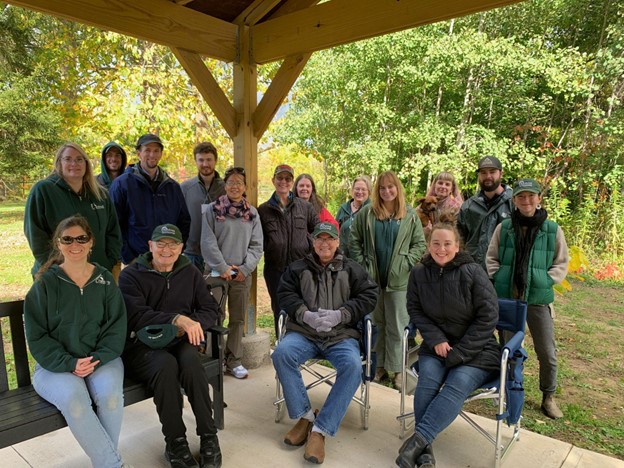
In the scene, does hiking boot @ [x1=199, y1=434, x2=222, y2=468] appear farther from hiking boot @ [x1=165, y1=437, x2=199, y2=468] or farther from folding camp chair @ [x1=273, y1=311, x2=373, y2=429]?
folding camp chair @ [x1=273, y1=311, x2=373, y2=429]

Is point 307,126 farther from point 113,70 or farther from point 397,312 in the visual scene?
point 397,312

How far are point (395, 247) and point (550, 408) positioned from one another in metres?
1.53

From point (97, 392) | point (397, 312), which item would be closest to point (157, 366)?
point (97, 392)

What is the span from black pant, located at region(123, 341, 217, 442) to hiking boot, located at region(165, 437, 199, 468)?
0.03m

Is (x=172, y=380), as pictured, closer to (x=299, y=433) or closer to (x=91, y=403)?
(x=91, y=403)

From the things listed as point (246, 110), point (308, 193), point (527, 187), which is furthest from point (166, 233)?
point (527, 187)

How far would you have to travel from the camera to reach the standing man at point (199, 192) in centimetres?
359

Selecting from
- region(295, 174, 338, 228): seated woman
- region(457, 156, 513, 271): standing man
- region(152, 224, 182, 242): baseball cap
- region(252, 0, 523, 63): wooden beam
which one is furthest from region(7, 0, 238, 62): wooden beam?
region(457, 156, 513, 271): standing man

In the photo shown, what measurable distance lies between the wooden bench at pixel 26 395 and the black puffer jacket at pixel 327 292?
482mm

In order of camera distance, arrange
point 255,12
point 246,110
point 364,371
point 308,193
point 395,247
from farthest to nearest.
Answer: point 308,193
point 246,110
point 255,12
point 395,247
point 364,371

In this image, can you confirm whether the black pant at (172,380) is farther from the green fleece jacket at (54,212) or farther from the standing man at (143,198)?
the standing man at (143,198)

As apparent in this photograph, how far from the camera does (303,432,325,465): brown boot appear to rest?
2498 millimetres

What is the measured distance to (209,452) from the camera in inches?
95.9

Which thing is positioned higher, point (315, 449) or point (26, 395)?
point (26, 395)
